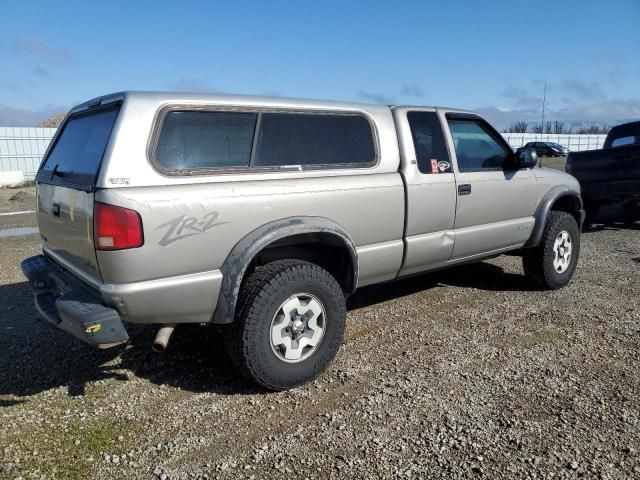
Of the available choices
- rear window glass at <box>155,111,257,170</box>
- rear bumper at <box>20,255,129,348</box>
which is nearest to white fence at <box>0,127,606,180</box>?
rear bumper at <box>20,255,129,348</box>

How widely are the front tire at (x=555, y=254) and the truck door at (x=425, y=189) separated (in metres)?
1.37

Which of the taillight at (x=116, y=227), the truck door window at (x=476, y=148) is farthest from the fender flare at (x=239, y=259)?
the truck door window at (x=476, y=148)

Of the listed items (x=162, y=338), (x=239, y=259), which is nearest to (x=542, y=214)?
(x=239, y=259)

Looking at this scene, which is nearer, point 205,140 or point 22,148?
point 205,140

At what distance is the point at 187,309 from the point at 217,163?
90cm

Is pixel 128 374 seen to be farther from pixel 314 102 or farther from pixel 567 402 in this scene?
pixel 567 402

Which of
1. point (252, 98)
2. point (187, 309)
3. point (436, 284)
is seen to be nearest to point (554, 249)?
point (436, 284)

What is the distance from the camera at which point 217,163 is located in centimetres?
311

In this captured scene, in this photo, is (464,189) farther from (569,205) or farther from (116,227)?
(116,227)

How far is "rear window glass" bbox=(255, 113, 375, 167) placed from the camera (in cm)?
337

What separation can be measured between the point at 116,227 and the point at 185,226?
366mm

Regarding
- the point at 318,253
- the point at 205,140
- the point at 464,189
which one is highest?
the point at 205,140

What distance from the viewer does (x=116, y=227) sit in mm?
2721

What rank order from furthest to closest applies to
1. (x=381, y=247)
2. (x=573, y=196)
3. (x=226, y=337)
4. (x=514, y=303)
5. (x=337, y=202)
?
(x=573, y=196) → (x=514, y=303) → (x=381, y=247) → (x=337, y=202) → (x=226, y=337)
